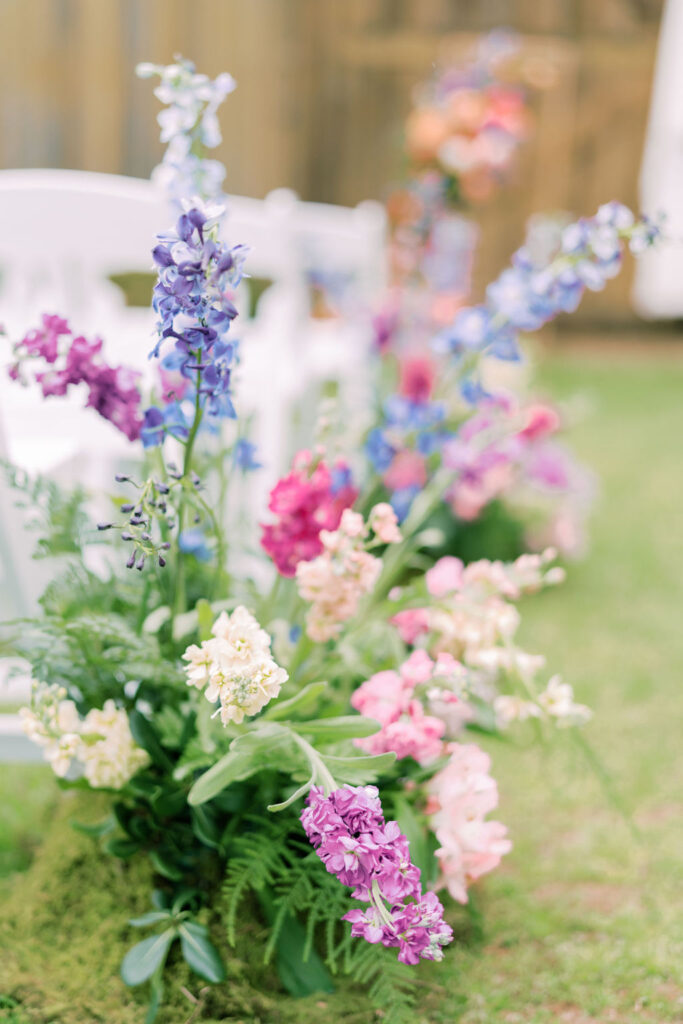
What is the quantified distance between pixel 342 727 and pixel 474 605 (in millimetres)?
252

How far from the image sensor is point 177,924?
0.96 meters

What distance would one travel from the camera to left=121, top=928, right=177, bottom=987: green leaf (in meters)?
0.91

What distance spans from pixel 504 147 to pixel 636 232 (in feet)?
5.59

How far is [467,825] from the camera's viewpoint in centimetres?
92

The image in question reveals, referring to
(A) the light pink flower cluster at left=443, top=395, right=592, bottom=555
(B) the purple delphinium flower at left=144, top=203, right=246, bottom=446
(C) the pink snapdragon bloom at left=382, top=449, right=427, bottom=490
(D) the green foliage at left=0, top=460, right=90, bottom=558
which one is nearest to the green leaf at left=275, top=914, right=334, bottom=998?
(D) the green foliage at left=0, top=460, right=90, bottom=558

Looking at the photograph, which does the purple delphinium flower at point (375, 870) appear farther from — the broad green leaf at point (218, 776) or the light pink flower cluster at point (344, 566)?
the light pink flower cluster at point (344, 566)

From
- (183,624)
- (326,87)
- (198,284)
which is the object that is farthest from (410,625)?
(326,87)

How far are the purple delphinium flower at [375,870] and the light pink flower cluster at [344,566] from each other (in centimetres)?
26

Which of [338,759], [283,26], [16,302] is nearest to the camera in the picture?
[338,759]

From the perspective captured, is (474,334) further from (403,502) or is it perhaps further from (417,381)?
(417,381)

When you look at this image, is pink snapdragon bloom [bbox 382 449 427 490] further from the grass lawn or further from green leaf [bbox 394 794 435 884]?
green leaf [bbox 394 794 435 884]

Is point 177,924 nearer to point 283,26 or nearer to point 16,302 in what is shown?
point 16,302

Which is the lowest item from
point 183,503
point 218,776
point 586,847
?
point 586,847

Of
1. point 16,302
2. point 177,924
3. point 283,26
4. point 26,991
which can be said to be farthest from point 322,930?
point 283,26
